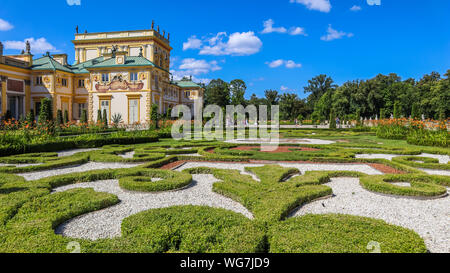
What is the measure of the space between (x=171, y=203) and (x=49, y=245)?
1.89 meters

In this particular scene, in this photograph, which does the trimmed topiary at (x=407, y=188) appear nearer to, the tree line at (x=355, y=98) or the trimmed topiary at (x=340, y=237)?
the trimmed topiary at (x=340, y=237)

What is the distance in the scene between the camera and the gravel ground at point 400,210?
3.20m

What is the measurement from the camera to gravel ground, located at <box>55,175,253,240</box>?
3229 millimetres

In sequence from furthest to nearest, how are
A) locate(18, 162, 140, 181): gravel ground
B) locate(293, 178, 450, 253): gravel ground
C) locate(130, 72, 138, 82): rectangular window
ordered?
locate(130, 72, 138, 82): rectangular window, locate(18, 162, 140, 181): gravel ground, locate(293, 178, 450, 253): gravel ground

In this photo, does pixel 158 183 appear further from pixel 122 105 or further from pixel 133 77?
pixel 122 105

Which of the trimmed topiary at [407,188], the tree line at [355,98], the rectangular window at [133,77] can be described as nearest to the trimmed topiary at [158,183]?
the trimmed topiary at [407,188]

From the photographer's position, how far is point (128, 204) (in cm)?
423

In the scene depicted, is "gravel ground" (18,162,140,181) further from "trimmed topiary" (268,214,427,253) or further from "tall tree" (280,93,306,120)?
"tall tree" (280,93,306,120)

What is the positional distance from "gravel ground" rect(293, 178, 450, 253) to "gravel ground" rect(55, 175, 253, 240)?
1.34m

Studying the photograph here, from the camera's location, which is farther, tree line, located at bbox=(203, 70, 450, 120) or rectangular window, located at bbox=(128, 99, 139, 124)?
tree line, located at bbox=(203, 70, 450, 120)

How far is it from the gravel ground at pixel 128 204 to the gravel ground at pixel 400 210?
1342mm

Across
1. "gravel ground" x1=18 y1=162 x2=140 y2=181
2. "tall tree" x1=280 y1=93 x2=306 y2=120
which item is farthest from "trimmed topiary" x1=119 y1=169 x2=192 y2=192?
"tall tree" x1=280 y1=93 x2=306 y2=120

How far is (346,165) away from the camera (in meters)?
7.67
